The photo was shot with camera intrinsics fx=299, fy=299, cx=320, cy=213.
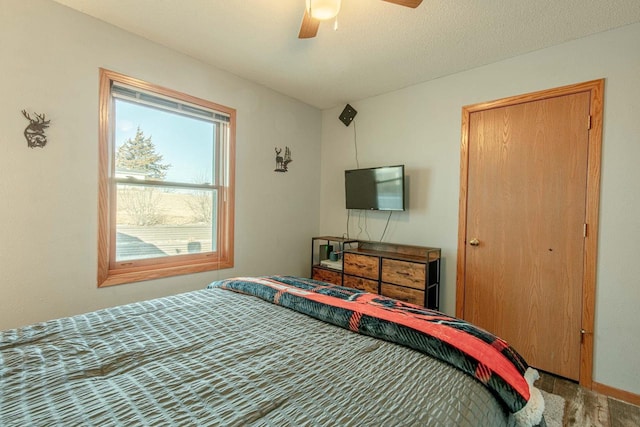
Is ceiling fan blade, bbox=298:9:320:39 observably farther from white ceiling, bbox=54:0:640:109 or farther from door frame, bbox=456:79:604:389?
door frame, bbox=456:79:604:389

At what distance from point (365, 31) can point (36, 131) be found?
2.33 metres

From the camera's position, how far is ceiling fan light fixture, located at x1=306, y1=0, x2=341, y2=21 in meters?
1.51

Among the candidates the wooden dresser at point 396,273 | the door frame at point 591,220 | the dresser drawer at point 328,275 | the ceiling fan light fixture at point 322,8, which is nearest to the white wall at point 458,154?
the door frame at point 591,220

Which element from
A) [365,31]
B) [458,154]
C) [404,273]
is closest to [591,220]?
[458,154]

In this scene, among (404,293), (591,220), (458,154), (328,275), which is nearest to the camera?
(591,220)

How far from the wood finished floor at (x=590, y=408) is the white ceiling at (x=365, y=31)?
2.60 metres

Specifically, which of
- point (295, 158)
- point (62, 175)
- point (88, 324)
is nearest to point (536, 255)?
point (295, 158)

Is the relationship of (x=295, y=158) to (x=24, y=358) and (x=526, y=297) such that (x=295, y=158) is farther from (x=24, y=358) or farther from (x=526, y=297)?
(x=24, y=358)

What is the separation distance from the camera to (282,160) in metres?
3.49

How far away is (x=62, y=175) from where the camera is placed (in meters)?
2.04

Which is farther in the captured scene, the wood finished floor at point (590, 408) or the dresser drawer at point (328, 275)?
the dresser drawer at point (328, 275)

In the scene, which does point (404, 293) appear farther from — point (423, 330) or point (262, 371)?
point (262, 371)

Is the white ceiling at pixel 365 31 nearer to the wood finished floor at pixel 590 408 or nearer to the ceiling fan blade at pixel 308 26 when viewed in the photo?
the ceiling fan blade at pixel 308 26

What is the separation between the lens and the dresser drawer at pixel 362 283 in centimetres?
291
